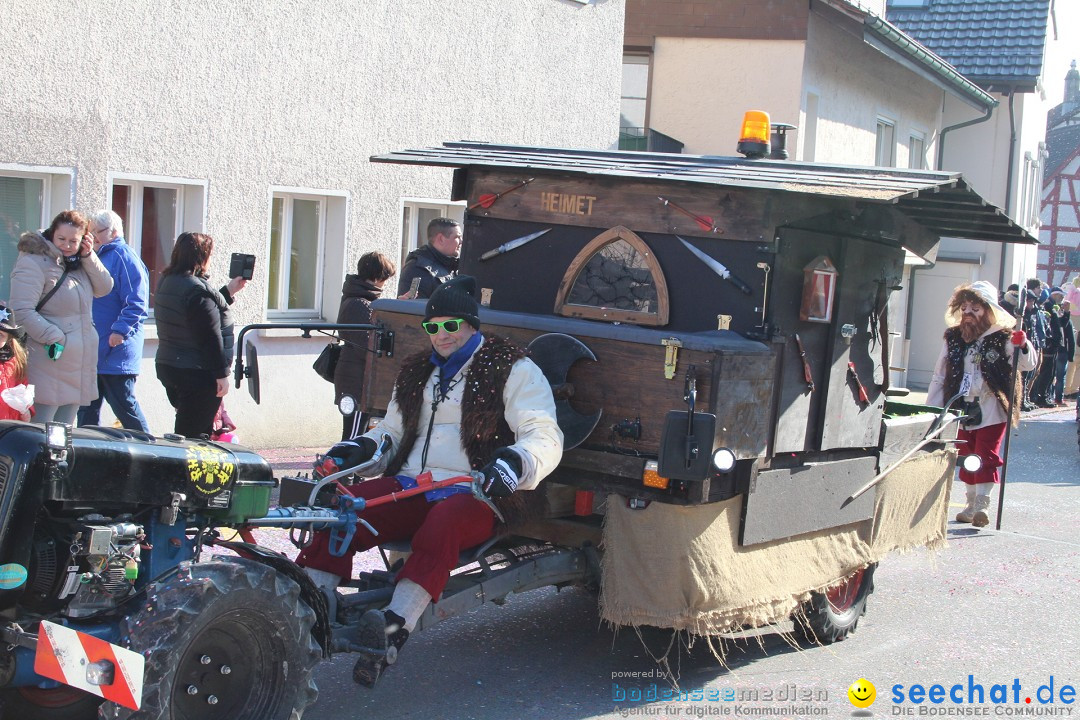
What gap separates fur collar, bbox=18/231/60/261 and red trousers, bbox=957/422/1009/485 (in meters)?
6.46

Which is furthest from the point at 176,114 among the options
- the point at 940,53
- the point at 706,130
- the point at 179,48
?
the point at 940,53

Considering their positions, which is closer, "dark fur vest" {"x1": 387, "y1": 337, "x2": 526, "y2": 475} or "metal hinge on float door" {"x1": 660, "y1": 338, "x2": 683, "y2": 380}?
"dark fur vest" {"x1": 387, "y1": 337, "x2": 526, "y2": 475}

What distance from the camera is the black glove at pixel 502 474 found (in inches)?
181

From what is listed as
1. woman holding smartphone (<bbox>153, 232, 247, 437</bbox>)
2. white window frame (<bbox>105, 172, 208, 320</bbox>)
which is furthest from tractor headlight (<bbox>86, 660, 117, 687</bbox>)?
white window frame (<bbox>105, 172, 208, 320</bbox>)

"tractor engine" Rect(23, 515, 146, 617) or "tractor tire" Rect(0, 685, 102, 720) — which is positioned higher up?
"tractor engine" Rect(23, 515, 146, 617)

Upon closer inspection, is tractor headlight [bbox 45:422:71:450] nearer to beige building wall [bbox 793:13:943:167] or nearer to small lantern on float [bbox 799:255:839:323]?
small lantern on float [bbox 799:255:839:323]

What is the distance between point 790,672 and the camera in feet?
19.3

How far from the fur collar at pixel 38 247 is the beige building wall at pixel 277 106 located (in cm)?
143

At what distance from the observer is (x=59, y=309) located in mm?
7398

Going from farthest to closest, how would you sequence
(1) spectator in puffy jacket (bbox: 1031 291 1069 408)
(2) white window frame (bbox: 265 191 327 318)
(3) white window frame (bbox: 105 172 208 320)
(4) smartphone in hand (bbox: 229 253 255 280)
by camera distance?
(1) spectator in puffy jacket (bbox: 1031 291 1069 408) < (2) white window frame (bbox: 265 191 327 318) < (3) white window frame (bbox: 105 172 208 320) < (4) smartphone in hand (bbox: 229 253 255 280)

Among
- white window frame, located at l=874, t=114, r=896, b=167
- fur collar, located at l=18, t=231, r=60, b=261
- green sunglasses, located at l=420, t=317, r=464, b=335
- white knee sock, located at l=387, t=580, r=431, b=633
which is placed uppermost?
white window frame, located at l=874, t=114, r=896, b=167

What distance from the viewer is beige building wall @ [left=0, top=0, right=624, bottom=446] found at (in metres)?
8.85

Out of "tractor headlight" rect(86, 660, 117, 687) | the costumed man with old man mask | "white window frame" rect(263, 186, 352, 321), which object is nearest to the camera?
"tractor headlight" rect(86, 660, 117, 687)

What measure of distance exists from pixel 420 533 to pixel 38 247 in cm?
380
